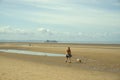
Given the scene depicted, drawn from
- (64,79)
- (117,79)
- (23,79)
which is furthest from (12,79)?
(117,79)

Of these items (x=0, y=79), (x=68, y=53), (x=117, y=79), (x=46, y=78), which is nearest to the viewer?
(x=0, y=79)

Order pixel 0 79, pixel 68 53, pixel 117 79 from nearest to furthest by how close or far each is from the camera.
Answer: pixel 0 79, pixel 117 79, pixel 68 53

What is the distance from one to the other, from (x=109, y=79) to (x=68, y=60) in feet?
41.1

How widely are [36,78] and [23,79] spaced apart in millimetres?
864

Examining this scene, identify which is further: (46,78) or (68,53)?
(68,53)

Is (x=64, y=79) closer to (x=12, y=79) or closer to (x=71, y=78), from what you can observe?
(x=71, y=78)

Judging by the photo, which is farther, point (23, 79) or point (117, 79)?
point (117, 79)

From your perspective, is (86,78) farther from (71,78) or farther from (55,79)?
(55,79)

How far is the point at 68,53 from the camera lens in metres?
26.8

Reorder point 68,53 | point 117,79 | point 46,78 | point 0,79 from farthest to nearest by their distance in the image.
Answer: point 68,53 → point 117,79 → point 46,78 → point 0,79

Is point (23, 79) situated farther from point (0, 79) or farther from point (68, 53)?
point (68, 53)

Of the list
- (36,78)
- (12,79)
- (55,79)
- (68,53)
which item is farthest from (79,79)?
(68,53)

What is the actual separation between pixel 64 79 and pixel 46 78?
1.07m

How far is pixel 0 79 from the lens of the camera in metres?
13.5
